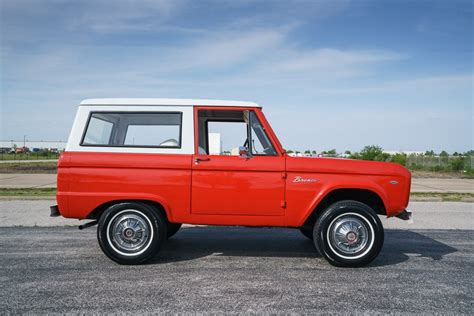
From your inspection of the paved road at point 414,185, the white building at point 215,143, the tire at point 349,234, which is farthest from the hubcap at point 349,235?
the paved road at point 414,185

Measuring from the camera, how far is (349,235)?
4.38 meters

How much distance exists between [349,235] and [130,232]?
2.91m

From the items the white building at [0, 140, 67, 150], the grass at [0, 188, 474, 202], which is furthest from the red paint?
the white building at [0, 140, 67, 150]

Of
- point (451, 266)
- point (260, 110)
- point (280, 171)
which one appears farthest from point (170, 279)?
point (451, 266)

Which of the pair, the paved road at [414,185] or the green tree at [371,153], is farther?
the green tree at [371,153]

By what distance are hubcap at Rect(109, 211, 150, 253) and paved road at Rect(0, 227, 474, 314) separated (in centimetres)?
28

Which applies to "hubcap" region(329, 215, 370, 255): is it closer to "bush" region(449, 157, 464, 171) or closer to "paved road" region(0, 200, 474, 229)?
"paved road" region(0, 200, 474, 229)

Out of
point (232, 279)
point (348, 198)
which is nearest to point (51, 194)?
point (232, 279)

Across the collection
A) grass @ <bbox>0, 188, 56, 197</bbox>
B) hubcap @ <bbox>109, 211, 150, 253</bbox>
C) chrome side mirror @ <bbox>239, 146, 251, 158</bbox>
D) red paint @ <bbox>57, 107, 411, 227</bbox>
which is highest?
chrome side mirror @ <bbox>239, 146, 251, 158</bbox>

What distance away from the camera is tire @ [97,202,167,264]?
437 cm

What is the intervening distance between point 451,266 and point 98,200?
4.81 metres

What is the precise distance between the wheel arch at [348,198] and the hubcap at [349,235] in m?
0.36

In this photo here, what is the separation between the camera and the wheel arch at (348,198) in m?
4.60

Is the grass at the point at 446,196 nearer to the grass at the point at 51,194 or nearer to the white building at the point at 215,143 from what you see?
the grass at the point at 51,194
